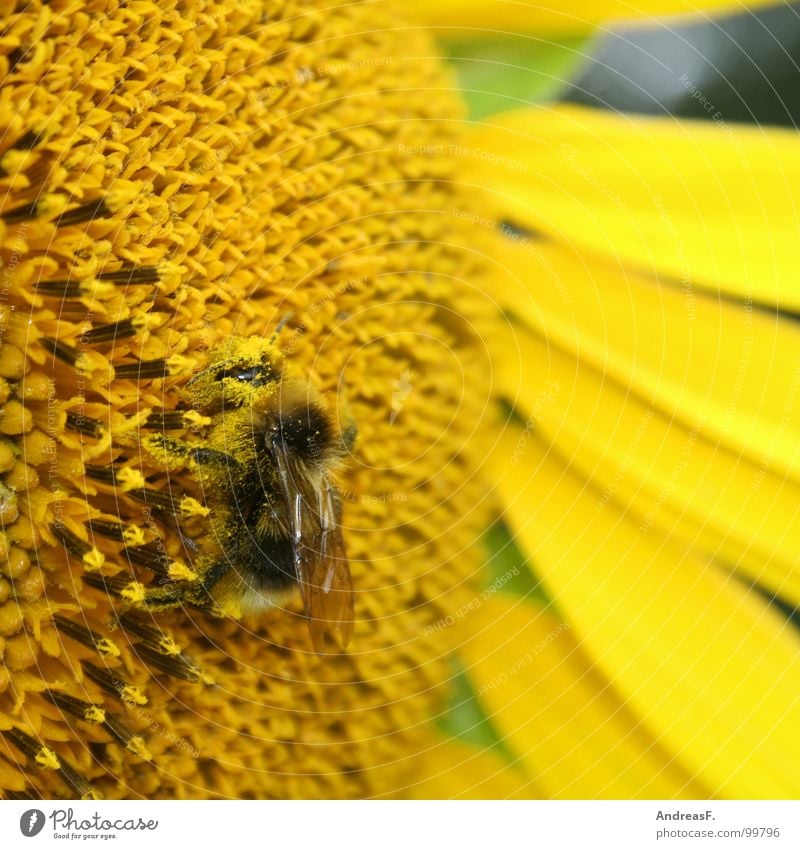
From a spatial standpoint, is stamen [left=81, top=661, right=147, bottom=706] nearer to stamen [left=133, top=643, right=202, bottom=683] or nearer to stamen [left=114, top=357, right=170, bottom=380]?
stamen [left=133, top=643, right=202, bottom=683]

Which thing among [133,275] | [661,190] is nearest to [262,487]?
[133,275]

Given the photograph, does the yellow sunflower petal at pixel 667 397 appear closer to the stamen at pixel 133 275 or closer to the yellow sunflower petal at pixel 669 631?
the yellow sunflower petal at pixel 669 631

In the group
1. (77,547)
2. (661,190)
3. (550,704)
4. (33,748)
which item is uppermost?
(661,190)

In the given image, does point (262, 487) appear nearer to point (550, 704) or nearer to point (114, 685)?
point (114, 685)

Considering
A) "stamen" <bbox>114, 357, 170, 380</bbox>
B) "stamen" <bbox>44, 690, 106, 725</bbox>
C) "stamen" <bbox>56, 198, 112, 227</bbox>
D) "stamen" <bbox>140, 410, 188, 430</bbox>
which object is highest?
"stamen" <bbox>56, 198, 112, 227</bbox>

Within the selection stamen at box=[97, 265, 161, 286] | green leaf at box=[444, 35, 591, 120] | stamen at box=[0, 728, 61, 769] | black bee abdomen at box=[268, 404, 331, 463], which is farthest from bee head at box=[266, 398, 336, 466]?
green leaf at box=[444, 35, 591, 120]

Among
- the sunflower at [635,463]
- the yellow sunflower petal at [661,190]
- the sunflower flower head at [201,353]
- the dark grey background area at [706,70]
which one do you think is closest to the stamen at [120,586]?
the sunflower flower head at [201,353]

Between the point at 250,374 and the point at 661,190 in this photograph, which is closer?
the point at 250,374

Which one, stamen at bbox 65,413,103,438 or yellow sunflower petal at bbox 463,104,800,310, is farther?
yellow sunflower petal at bbox 463,104,800,310
